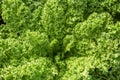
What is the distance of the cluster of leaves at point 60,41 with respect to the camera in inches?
261

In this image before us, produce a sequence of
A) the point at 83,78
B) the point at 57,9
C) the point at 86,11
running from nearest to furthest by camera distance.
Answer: the point at 83,78 < the point at 57,9 < the point at 86,11

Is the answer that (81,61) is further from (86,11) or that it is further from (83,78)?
(86,11)

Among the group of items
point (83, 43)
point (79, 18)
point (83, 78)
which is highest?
point (79, 18)

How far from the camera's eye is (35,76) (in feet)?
21.2

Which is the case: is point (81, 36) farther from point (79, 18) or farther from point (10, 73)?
point (10, 73)

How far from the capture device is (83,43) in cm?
720

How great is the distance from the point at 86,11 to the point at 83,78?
2254mm

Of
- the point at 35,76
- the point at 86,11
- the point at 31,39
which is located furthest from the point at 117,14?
the point at 35,76

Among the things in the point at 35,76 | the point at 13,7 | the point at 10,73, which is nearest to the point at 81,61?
the point at 35,76

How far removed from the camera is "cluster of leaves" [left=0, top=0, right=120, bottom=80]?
6633 millimetres

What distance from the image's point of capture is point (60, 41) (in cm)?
767

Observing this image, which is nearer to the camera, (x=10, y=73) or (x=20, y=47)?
(x=10, y=73)

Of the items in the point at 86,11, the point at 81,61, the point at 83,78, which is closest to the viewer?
the point at 83,78

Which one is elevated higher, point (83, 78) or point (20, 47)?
point (20, 47)
